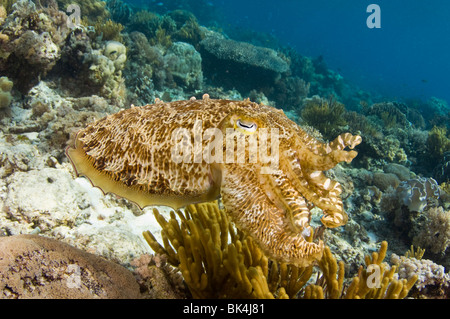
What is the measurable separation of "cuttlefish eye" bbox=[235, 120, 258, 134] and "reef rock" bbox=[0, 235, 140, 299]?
1.92m

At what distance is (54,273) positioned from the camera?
2.29m

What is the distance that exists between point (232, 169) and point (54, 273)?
1851 mm

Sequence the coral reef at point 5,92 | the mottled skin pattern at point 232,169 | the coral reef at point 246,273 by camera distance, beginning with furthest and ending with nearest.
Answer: the coral reef at point 5,92, the coral reef at point 246,273, the mottled skin pattern at point 232,169

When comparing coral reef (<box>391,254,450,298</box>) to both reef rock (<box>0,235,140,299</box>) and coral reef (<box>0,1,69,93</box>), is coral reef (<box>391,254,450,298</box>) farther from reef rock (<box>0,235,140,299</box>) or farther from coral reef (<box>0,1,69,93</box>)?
coral reef (<box>0,1,69,93</box>)

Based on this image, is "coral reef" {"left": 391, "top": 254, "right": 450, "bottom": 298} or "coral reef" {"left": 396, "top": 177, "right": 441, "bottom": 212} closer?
"coral reef" {"left": 391, "top": 254, "right": 450, "bottom": 298}

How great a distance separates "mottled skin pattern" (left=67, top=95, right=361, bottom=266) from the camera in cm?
180

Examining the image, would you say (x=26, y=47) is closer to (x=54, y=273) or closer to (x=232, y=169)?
(x=54, y=273)

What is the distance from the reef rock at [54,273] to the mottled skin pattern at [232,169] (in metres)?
0.88

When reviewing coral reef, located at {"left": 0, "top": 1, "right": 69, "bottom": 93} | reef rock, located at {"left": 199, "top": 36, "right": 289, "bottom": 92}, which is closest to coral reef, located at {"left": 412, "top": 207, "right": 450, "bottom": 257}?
coral reef, located at {"left": 0, "top": 1, "right": 69, "bottom": 93}

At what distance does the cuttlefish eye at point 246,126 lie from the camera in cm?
188

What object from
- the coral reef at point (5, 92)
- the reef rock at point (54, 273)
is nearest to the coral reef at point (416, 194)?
the reef rock at point (54, 273)

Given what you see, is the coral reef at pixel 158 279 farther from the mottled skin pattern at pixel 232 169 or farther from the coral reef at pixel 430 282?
the coral reef at pixel 430 282

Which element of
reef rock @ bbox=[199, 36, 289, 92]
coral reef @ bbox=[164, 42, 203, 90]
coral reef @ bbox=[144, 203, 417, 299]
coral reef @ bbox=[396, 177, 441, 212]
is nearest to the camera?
coral reef @ bbox=[144, 203, 417, 299]
